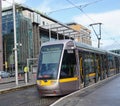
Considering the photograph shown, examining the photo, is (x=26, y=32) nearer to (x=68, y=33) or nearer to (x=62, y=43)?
(x=68, y=33)

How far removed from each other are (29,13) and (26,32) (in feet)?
17.6

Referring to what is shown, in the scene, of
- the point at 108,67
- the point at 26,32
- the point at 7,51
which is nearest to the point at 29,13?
the point at 26,32

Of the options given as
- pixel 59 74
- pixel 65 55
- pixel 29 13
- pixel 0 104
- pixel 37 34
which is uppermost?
pixel 29 13

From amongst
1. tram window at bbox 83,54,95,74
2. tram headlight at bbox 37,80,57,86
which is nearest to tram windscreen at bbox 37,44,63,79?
tram headlight at bbox 37,80,57,86

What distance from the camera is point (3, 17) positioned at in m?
73.7

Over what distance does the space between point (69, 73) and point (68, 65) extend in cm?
44

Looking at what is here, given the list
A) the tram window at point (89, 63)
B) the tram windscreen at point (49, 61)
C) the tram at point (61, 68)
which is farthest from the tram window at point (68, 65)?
the tram window at point (89, 63)

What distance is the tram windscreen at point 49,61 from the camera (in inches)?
615

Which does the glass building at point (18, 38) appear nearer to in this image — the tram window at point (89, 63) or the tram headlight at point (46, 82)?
the tram window at point (89, 63)

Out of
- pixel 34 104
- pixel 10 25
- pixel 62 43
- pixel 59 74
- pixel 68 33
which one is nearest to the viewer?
pixel 34 104

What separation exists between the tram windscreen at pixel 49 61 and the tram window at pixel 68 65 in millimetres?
382

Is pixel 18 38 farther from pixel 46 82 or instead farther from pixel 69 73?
pixel 46 82

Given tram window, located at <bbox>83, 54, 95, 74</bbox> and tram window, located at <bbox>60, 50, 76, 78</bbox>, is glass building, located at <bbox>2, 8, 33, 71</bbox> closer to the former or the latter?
tram window, located at <bbox>83, 54, 95, 74</bbox>

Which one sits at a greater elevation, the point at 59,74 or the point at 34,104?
the point at 59,74
